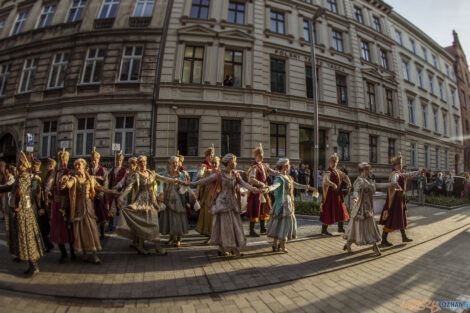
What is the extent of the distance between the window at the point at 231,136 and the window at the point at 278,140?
2500mm

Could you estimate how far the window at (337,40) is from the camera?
63.4 ft

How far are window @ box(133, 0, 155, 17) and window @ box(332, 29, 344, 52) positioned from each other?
48.3ft

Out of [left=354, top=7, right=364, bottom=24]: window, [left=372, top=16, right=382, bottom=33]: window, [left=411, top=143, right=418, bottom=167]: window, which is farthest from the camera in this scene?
[left=411, top=143, right=418, bottom=167]: window

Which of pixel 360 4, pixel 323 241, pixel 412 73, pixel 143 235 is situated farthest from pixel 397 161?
pixel 412 73

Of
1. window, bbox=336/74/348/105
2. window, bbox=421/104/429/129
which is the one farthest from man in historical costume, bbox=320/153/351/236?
window, bbox=421/104/429/129

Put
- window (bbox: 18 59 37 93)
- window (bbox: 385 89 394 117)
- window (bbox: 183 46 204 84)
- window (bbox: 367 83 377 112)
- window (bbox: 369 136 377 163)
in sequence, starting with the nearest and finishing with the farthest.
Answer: window (bbox: 183 46 204 84), window (bbox: 18 59 37 93), window (bbox: 369 136 377 163), window (bbox: 367 83 377 112), window (bbox: 385 89 394 117)

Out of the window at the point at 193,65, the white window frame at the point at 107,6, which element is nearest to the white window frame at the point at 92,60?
the white window frame at the point at 107,6

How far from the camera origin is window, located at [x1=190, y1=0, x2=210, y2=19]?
15.7 metres

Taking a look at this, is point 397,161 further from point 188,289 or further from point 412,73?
point 412,73

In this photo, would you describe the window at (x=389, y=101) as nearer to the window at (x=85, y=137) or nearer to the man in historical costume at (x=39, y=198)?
the window at (x=85, y=137)

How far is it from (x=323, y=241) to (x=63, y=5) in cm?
2371

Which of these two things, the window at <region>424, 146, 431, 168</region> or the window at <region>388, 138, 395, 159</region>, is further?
the window at <region>424, 146, 431, 168</region>

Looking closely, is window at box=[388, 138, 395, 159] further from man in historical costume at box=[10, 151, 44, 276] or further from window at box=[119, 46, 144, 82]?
man in historical costume at box=[10, 151, 44, 276]

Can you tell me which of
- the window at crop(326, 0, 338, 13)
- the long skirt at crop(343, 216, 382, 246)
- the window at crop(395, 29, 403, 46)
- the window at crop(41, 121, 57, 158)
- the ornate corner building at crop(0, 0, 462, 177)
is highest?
the window at crop(395, 29, 403, 46)
